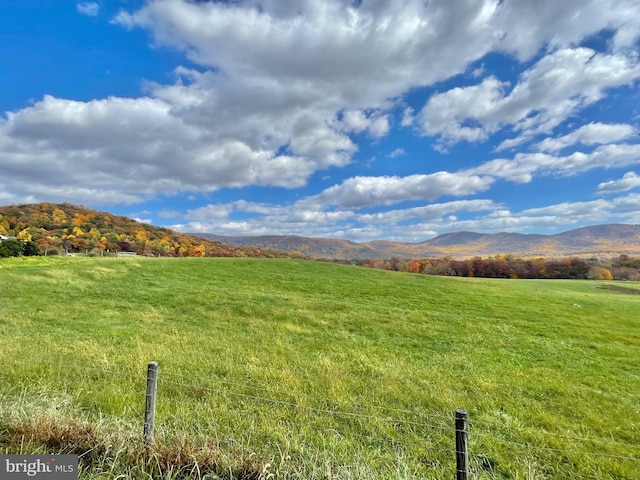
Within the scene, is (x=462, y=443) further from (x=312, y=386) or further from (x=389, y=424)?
(x=312, y=386)

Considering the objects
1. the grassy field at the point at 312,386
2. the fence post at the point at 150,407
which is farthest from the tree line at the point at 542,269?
the fence post at the point at 150,407

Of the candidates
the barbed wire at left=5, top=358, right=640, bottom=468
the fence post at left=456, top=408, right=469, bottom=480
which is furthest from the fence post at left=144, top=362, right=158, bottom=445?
the fence post at left=456, top=408, right=469, bottom=480

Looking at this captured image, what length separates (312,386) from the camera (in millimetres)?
8195

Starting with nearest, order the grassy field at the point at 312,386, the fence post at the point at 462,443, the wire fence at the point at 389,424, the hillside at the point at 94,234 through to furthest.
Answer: the fence post at the point at 462,443, the grassy field at the point at 312,386, the wire fence at the point at 389,424, the hillside at the point at 94,234

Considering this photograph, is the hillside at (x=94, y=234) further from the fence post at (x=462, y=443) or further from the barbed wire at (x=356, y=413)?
the fence post at (x=462, y=443)

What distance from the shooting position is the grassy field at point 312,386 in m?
4.55

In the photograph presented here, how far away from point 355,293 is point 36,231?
95.6m

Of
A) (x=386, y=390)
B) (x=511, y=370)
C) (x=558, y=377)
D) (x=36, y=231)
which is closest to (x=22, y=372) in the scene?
(x=386, y=390)

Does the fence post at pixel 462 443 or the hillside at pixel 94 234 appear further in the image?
the hillside at pixel 94 234

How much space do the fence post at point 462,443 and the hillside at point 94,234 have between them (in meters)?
80.5

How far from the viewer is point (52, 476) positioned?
369cm

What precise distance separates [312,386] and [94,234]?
95129 millimetres

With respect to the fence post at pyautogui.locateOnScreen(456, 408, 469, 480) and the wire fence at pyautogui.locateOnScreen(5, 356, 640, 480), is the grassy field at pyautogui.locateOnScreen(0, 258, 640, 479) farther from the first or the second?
the fence post at pyautogui.locateOnScreen(456, 408, 469, 480)

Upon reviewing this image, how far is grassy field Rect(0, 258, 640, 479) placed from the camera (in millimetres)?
4547
